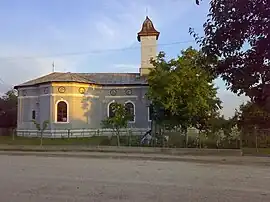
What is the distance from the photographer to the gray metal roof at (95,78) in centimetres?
4528

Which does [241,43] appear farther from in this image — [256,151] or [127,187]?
[256,151]

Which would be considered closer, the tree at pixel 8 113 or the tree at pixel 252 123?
the tree at pixel 252 123

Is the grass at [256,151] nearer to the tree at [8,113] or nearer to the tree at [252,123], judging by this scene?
the tree at [252,123]

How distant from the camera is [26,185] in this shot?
1170 cm

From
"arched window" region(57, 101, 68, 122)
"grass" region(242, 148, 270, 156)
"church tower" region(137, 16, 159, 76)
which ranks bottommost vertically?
"grass" region(242, 148, 270, 156)

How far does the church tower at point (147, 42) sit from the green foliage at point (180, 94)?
52.5 feet

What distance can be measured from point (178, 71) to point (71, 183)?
78.1ft

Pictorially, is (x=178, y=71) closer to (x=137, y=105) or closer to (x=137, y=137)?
(x=137, y=137)

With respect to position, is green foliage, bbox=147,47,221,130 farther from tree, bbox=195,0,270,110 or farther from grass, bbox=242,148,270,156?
tree, bbox=195,0,270,110

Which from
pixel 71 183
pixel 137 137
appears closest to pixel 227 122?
pixel 137 137

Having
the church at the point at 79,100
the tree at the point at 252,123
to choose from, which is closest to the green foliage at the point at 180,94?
the tree at the point at 252,123

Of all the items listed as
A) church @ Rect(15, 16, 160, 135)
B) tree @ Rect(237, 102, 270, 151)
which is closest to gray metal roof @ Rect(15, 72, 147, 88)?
church @ Rect(15, 16, 160, 135)

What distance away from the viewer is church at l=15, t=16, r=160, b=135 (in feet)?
147

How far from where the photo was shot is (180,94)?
112ft
